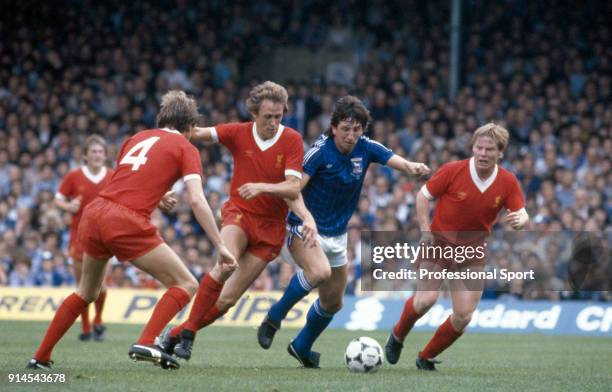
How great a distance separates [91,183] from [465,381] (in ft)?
20.3

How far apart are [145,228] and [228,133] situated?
163cm

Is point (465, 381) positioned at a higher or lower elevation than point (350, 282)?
higher

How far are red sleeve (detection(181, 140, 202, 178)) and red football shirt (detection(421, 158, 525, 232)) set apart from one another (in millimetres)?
2300

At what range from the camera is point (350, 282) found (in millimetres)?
18344

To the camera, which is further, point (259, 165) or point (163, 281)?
point (259, 165)

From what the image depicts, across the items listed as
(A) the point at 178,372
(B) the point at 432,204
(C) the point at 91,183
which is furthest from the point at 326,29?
(A) the point at 178,372

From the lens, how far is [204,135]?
9602mm

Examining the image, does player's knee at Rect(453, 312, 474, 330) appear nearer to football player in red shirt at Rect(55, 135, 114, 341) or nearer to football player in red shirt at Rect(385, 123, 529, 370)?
football player in red shirt at Rect(385, 123, 529, 370)

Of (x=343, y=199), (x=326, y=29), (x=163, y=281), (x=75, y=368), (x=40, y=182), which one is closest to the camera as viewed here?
(x=163, y=281)

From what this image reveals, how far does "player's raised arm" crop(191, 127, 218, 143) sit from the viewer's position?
31.3ft

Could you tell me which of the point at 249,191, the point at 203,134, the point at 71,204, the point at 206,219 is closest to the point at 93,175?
the point at 71,204

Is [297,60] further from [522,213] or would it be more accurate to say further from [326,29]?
[522,213]

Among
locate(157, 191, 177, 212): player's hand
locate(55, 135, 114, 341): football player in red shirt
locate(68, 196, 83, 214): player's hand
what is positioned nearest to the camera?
locate(157, 191, 177, 212): player's hand

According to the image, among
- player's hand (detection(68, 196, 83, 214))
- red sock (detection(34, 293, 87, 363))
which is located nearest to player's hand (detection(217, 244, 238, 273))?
red sock (detection(34, 293, 87, 363))
